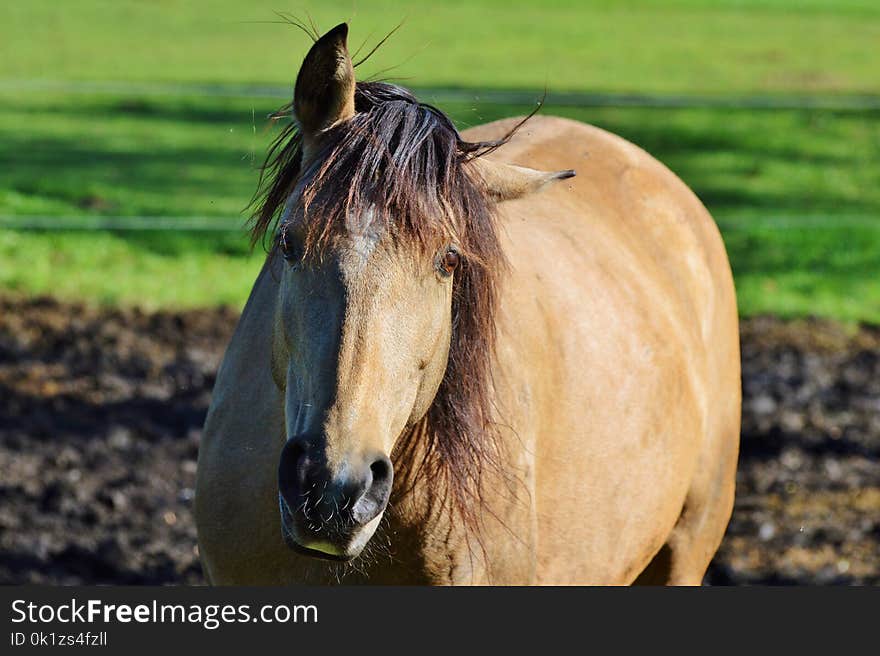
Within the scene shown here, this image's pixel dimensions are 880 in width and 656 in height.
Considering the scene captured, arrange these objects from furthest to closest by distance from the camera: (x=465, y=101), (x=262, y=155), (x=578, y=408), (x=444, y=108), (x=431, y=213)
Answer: (x=465, y=101) → (x=262, y=155) → (x=444, y=108) → (x=578, y=408) → (x=431, y=213)

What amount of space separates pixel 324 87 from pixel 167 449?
3.59 metres

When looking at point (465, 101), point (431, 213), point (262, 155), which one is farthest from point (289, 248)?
point (465, 101)

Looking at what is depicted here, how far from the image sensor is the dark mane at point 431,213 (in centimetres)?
250

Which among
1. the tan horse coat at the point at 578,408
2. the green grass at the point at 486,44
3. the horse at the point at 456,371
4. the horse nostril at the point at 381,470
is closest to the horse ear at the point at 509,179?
the horse at the point at 456,371

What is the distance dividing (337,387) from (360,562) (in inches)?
27.5

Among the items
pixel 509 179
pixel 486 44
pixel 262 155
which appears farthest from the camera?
pixel 486 44

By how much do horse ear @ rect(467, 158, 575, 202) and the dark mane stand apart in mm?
40

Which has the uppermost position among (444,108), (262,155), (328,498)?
(328,498)

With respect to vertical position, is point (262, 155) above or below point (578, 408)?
below

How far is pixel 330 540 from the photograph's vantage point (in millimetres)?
2322

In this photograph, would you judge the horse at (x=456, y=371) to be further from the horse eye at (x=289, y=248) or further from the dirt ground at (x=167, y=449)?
the dirt ground at (x=167, y=449)

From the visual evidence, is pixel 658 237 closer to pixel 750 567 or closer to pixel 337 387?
pixel 750 567

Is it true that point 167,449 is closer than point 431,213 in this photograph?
No

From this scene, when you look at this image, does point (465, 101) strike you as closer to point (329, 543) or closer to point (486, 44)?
point (486, 44)
